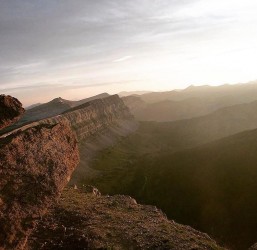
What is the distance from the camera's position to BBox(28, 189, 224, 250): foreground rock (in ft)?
84.7

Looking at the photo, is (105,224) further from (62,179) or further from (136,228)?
(62,179)

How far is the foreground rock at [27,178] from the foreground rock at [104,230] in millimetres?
3807

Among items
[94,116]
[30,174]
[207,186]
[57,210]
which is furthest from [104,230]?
[94,116]

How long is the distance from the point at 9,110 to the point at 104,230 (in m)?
11.9

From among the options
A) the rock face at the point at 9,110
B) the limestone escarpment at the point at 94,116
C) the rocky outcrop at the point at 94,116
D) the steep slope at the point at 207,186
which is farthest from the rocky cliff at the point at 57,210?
the limestone escarpment at the point at 94,116

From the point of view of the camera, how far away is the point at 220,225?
52.6 m

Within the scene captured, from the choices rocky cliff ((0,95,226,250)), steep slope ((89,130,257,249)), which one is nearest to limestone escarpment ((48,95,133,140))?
steep slope ((89,130,257,249))

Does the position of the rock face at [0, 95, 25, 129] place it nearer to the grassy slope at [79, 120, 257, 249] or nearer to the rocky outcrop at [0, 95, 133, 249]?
the rocky outcrop at [0, 95, 133, 249]

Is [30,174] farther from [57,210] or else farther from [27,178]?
[57,210]

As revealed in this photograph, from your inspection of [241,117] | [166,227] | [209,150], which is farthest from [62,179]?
[241,117]

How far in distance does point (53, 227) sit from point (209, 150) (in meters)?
57.1

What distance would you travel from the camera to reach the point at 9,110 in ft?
82.2

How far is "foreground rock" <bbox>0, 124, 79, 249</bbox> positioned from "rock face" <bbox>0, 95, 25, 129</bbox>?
1116 mm

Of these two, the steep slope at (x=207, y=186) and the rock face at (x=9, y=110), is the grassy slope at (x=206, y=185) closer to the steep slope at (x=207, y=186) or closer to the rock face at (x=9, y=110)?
the steep slope at (x=207, y=186)
